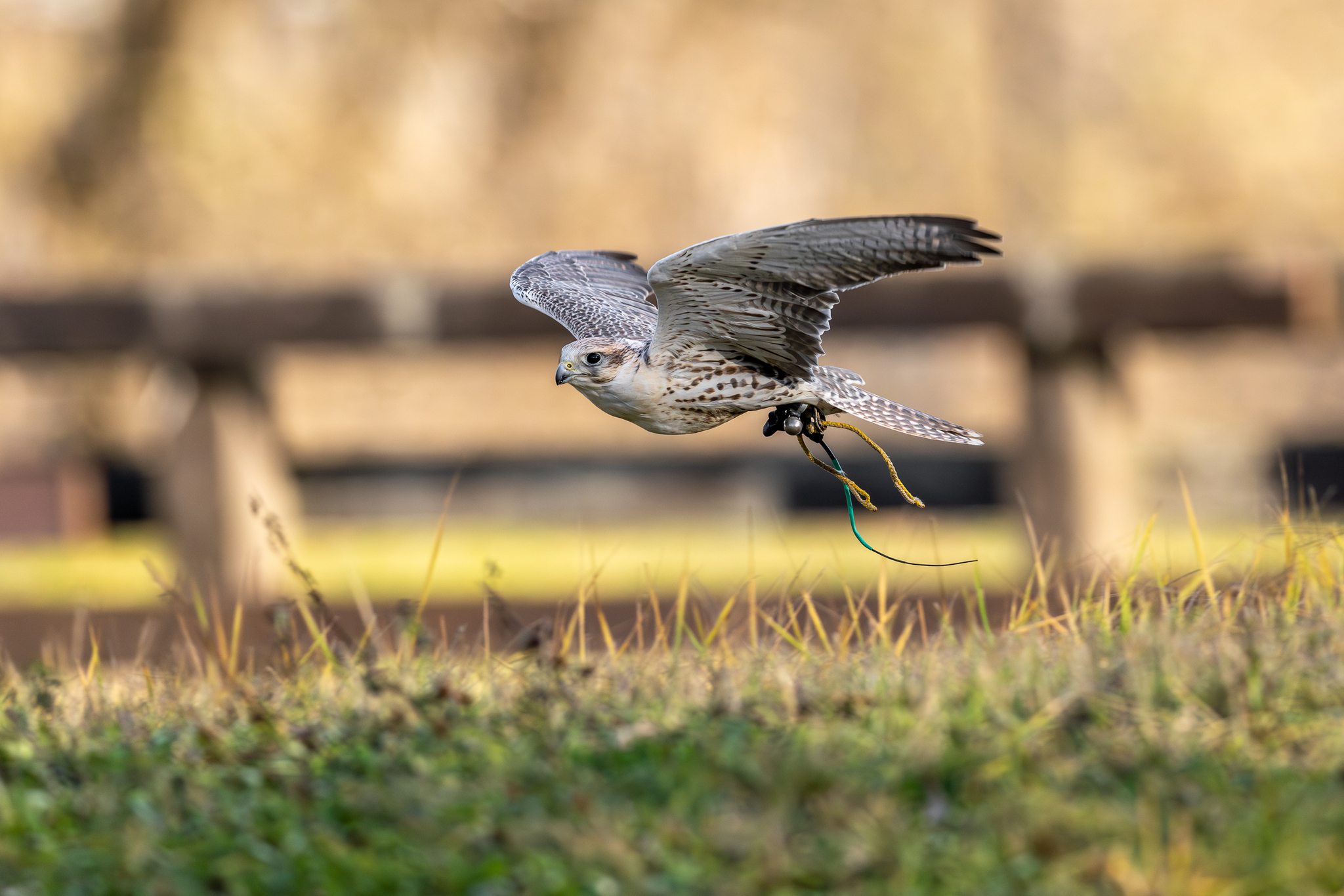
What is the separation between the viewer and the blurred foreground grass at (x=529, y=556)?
6020mm

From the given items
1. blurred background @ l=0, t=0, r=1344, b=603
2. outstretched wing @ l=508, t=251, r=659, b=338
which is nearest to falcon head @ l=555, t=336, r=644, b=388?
outstretched wing @ l=508, t=251, r=659, b=338

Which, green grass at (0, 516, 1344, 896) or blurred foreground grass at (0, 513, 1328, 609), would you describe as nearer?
green grass at (0, 516, 1344, 896)

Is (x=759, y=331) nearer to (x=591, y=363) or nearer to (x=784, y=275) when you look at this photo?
(x=784, y=275)

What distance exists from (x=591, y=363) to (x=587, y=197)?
380 inches

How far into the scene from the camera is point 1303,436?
10.1 metres

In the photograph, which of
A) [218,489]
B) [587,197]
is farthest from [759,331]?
[587,197]

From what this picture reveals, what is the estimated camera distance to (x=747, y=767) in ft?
6.96

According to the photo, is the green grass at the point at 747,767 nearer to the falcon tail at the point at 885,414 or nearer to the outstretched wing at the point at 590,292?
the falcon tail at the point at 885,414

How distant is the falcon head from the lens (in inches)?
79.3

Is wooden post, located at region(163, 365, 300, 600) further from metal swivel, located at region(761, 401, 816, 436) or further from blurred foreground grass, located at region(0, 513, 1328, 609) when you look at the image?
metal swivel, located at region(761, 401, 816, 436)

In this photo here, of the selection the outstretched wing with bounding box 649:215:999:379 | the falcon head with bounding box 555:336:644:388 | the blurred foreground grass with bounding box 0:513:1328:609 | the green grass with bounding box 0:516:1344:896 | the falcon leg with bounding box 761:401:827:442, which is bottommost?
the blurred foreground grass with bounding box 0:513:1328:609

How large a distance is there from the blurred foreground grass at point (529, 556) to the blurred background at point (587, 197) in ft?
0.22

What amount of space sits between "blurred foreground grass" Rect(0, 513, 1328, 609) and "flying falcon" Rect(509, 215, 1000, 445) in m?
1.89

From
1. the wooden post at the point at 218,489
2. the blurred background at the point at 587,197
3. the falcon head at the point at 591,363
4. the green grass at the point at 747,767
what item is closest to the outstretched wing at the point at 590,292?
the falcon head at the point at 591,363
